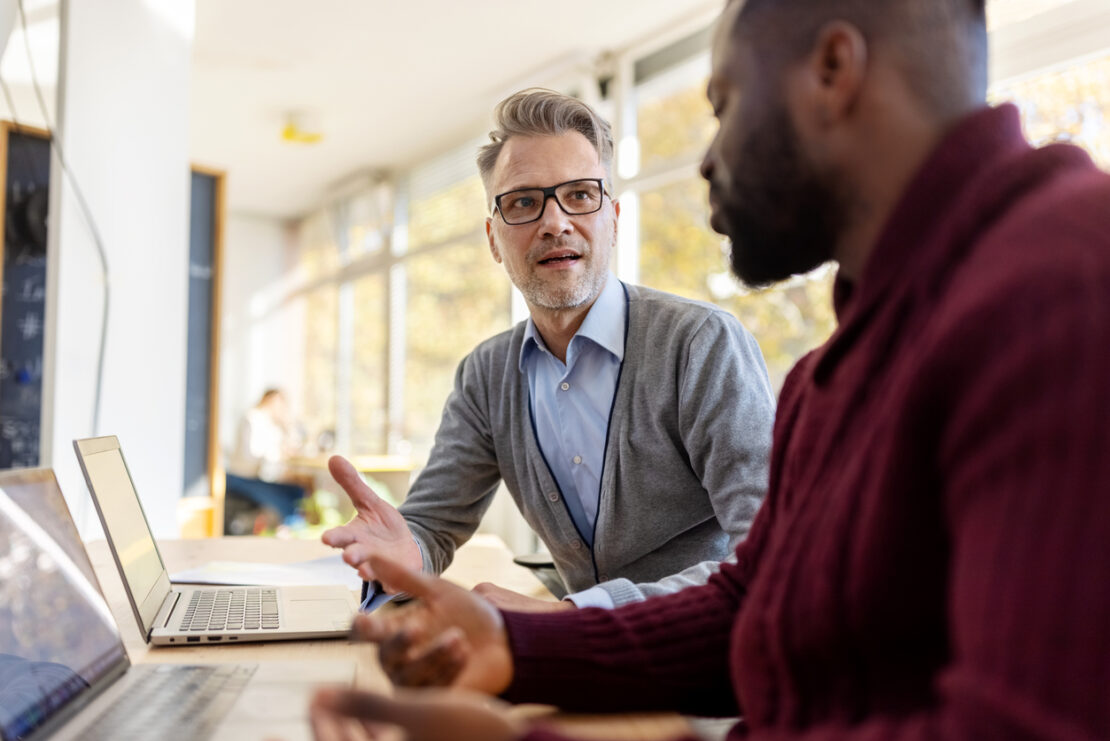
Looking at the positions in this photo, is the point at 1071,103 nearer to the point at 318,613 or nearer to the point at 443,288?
the point at 318,613

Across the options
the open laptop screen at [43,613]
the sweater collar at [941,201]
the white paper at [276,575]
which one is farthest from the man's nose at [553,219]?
the sweater collar at [941,201]

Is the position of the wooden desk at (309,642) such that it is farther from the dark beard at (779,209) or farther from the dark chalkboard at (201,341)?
the dark chalkboard at (201,341)

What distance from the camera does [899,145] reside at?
2.16 feet

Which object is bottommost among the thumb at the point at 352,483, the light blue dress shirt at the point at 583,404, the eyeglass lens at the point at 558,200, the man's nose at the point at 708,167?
the thumb at the point at 352,483

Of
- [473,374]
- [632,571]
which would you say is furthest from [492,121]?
[632,571]

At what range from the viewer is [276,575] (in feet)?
5.08

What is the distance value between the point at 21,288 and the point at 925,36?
3795 mm

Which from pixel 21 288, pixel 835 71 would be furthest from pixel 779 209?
pixel 21 288

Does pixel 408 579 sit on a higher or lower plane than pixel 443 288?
lower

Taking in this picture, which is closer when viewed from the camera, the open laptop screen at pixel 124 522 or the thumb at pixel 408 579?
the thumb at pixel 408 579

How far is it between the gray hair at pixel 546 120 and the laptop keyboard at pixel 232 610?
903mm

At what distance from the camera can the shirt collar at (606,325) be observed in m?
1.59

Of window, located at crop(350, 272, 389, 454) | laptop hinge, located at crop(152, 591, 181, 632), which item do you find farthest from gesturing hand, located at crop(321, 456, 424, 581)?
window, located at crop(350, 272, 389, 454)

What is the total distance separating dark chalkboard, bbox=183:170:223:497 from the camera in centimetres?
446
